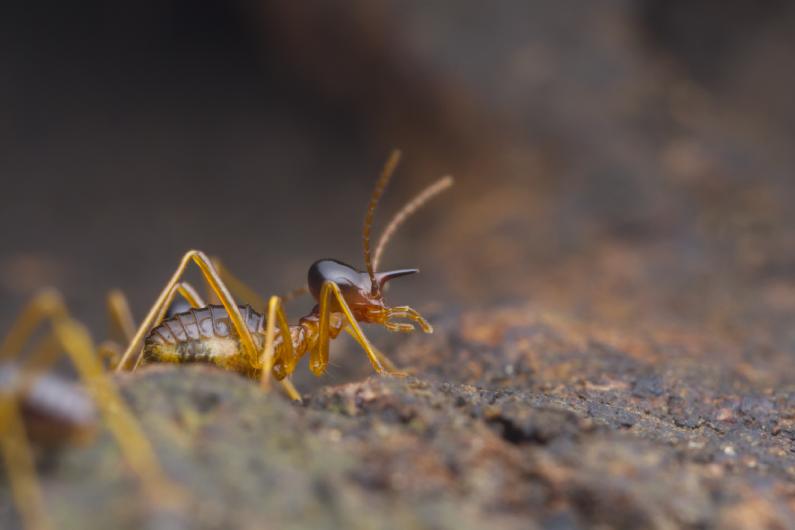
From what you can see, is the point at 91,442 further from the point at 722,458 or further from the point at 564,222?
the point at 564,222

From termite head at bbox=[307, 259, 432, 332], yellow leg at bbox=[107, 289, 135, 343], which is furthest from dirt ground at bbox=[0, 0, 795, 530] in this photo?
yellow leg at bbox=[107, 289, 135, 343]

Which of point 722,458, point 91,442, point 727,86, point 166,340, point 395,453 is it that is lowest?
point 91,442

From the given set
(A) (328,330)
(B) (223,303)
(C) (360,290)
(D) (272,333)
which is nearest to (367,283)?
(C) (360,290)

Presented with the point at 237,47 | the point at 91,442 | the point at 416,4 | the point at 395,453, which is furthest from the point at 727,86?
the point at 91,442

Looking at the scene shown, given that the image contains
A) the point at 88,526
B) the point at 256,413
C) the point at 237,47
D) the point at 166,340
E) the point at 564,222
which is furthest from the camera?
the point at 237,47

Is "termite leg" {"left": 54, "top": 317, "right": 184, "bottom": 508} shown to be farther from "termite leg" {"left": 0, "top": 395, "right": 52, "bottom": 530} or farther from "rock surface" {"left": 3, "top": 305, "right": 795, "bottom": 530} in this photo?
"termite leg" {"left": 0, "top": 395, "right": 52, "bottom": 530}

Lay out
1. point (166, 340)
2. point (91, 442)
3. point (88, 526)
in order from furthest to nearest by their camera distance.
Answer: point (166, 340) → point (91, 442) → point (88, 526)

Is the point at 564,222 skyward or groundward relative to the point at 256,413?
skyward

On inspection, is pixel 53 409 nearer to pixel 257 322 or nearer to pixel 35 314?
pixel 35 314
